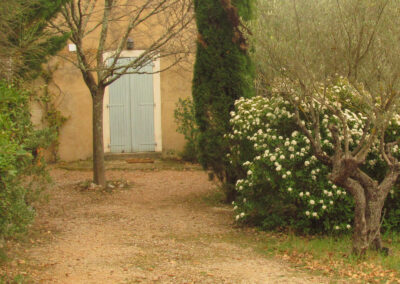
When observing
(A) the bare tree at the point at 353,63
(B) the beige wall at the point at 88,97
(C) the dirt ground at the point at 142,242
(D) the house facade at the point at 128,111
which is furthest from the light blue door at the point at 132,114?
(A) the bare tree at the point at 353,63

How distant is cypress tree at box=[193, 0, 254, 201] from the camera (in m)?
8.47

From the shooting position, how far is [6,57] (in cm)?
564

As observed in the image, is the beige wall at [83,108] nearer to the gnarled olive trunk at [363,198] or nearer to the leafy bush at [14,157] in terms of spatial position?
the leafy bush at [14,157]

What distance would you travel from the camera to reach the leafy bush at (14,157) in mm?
4602

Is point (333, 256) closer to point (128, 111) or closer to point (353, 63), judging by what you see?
point (353, 63)

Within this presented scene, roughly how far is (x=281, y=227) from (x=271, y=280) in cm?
205

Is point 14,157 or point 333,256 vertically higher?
point 14,157

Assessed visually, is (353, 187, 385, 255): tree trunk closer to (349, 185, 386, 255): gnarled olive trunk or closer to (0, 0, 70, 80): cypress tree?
(349, 185, 386, 255): gnarled olive trunk

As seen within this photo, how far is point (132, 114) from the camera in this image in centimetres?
1305

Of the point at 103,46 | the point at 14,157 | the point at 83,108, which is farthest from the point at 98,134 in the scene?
the point at 14,157

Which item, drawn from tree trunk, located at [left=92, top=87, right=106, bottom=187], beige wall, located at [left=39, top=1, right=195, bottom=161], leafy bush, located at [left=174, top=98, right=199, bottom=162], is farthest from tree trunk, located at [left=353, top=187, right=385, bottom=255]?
beige wall, located at [left=39, top=1, right=195, bottom=161]

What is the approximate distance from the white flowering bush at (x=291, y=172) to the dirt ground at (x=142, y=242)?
0.64 m

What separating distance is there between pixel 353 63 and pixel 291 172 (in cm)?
167

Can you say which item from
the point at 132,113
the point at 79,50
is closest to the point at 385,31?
the point at 79,50
